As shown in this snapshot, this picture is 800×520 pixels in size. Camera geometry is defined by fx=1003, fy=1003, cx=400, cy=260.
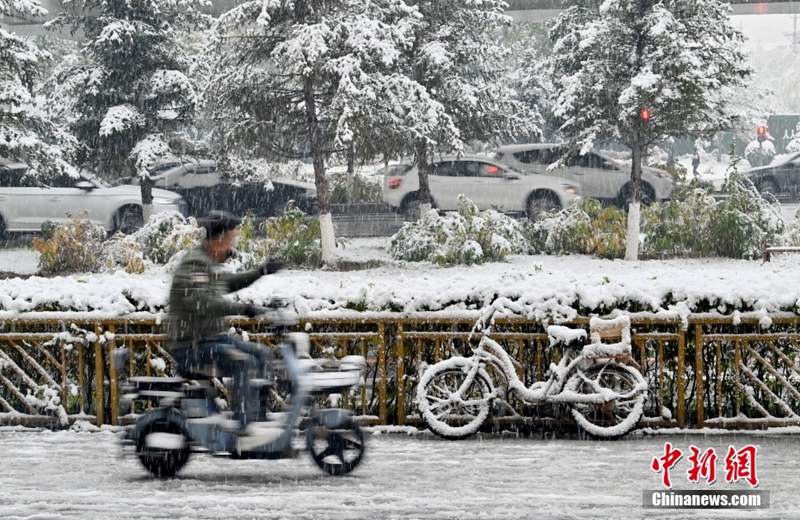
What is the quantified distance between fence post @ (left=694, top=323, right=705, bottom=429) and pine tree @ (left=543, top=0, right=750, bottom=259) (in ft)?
36.2

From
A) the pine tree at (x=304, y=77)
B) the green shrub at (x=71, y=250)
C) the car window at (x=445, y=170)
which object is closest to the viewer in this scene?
the pine tree at (x=304, y=77)

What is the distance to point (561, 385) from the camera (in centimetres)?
742

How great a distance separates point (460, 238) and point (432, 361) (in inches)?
434

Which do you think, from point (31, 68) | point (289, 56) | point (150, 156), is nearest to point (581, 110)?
point (289, 56)

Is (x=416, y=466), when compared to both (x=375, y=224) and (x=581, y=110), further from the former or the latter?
(x=375, y=224)

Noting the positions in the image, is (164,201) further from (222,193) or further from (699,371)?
(699,371)

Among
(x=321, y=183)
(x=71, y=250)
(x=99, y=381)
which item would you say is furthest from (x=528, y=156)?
(x=99, y=381)

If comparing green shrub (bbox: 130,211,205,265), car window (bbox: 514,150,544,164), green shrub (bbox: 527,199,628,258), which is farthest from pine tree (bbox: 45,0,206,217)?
car window (bbox: 514,150,544,164)

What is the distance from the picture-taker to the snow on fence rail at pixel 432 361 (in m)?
7.61

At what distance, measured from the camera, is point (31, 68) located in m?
18.5

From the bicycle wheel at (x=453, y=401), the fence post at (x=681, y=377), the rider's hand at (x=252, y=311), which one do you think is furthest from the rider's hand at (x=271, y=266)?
the fence post at (x=681, y=377)

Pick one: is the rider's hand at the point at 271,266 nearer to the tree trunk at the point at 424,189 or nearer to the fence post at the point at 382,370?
the fence post at the point at 382,370

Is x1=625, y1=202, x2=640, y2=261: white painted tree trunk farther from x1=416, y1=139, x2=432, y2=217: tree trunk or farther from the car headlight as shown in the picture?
the car headlight

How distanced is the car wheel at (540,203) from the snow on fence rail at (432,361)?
1490cm
